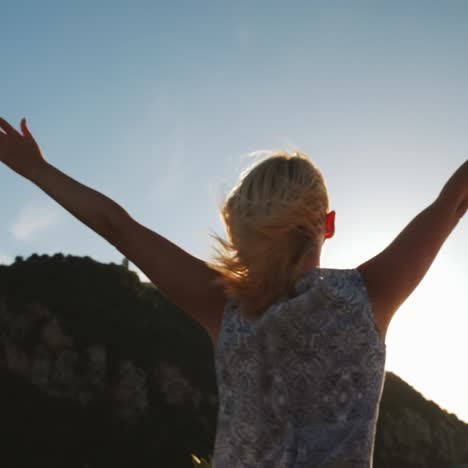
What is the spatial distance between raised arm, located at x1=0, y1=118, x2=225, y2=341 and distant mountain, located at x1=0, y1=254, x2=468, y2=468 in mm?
42486

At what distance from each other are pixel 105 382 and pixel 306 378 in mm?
48821

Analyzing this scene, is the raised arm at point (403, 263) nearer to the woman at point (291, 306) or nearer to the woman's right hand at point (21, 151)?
the woman at point (291, 306)

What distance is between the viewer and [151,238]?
224cm

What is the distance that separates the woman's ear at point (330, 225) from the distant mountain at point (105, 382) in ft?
140

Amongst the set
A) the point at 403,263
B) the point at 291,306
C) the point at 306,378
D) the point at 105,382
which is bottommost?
the point at 306,378

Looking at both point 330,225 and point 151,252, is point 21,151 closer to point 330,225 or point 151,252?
point 151,252

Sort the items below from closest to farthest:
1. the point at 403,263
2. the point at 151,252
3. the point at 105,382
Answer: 1. the point at 403,263
2. the point at 151,252
3. the point at 105,382

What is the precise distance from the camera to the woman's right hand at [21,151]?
2525mm

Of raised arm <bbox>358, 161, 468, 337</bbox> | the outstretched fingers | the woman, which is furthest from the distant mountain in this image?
raised arm <bbox>358, 161, 468, 337</bbox>

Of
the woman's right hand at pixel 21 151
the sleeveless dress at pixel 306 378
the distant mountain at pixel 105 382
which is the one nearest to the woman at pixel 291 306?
the sleeveless dress at pixel 306 378

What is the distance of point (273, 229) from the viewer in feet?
6.88

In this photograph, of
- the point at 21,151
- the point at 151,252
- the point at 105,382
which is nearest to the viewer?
the point at 151,252

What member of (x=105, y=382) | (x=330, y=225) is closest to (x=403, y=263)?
(x=330, y=225)

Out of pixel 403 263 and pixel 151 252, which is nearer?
pixel 403 263
